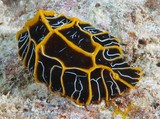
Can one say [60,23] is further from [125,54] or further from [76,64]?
[125,54]

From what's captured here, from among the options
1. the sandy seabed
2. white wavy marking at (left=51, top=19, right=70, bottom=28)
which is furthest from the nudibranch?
the sandy seabed

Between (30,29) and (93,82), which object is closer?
(93,82)

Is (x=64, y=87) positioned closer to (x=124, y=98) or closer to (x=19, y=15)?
(x=124, y=98)

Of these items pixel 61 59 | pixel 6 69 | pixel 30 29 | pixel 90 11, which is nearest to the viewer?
pixel 61 59

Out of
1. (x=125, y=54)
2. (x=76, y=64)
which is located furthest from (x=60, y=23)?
(x=125, y=54)

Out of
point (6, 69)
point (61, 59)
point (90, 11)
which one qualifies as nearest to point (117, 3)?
point (90, 11)

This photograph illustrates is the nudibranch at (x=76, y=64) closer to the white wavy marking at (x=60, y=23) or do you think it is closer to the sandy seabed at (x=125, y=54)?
the white wavy marking at (x=60, y=23)

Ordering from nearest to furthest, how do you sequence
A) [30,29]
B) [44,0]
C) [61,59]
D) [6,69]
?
[61,59], [30,29], [6,69], [44,0]
